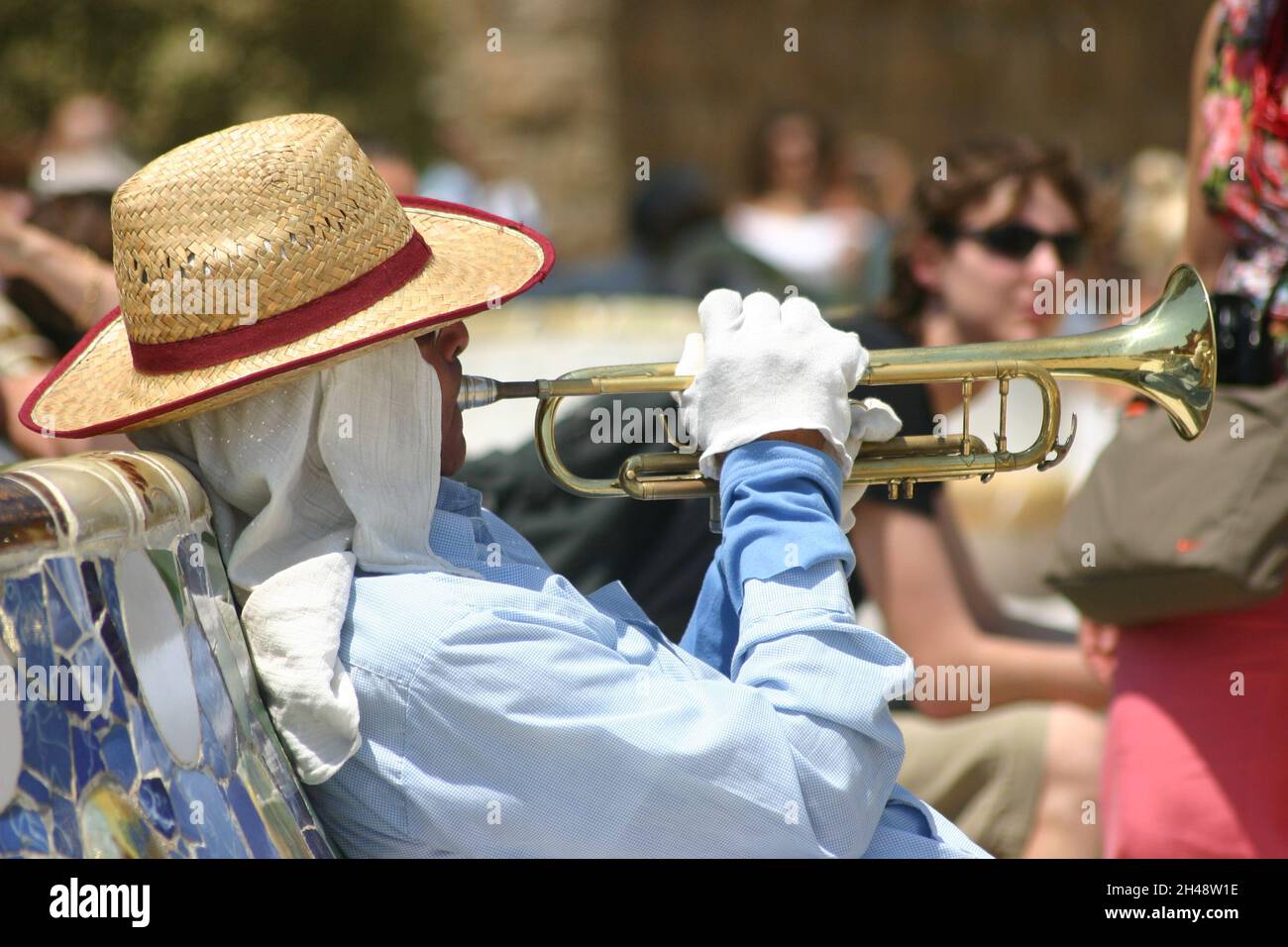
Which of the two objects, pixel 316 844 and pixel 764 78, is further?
pixel 764 78

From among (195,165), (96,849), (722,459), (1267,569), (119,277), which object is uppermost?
(195,165)

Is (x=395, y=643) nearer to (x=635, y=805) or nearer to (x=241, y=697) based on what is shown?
(x=241, y=697)

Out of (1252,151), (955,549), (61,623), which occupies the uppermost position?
(1252,151)

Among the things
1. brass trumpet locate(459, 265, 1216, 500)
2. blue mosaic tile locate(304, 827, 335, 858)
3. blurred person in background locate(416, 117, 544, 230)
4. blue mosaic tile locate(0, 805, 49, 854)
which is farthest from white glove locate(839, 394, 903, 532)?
blurred person in background locate(416, 117, 544, 230)

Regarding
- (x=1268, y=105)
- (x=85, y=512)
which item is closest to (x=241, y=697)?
(x=85, y=512)

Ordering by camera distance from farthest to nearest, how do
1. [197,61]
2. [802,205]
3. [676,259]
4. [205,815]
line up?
[197,61] < [802,205] < [676,259] < [205,815]

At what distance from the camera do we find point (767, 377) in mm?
2303

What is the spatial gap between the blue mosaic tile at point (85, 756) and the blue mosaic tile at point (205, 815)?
0.39ft

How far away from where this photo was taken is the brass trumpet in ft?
8.26

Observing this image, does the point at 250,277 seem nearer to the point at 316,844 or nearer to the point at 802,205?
the point at 316,844

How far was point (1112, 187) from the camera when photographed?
16.9 feet

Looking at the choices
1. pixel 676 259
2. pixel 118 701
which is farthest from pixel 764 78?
pixel 118 701

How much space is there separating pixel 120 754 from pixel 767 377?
0.94 m

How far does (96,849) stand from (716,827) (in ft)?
2.31
